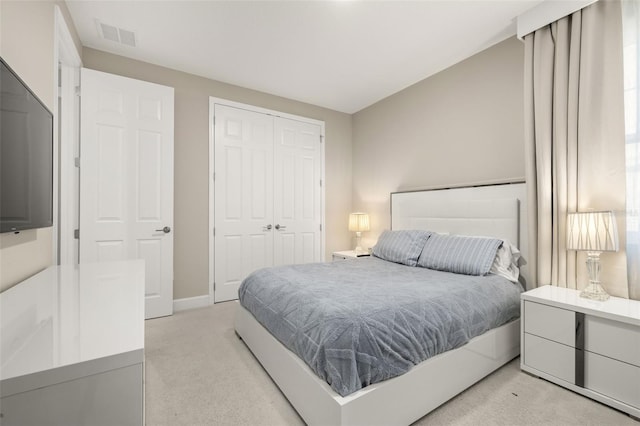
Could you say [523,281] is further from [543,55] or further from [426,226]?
[543,55]

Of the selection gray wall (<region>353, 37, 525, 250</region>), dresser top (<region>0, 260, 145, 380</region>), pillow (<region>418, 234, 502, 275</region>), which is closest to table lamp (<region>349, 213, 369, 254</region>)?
gray wall (<region>353, 37, 525, 250</region>)

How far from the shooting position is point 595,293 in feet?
6.11

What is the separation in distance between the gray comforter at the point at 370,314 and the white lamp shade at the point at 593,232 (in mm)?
549

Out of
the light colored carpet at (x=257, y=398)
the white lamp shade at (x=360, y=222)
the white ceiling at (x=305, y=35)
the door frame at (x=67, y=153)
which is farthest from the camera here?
the white lamp shade at (x=360, y=222)

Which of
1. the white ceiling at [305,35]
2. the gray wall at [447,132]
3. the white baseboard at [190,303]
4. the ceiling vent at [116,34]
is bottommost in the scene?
the white baseboard at [190,303]

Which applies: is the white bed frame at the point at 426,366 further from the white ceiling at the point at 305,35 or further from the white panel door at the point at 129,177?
the white ceiling at the point at 305,35

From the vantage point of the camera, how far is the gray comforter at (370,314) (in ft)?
4.47

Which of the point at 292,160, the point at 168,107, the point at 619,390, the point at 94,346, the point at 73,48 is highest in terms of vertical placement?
the point at 73,48

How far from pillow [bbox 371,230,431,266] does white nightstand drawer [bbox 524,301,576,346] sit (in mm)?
971

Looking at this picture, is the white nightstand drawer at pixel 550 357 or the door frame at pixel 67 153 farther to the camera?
the door frame at pixel 67 153

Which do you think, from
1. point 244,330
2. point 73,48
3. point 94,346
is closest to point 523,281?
point 244,330

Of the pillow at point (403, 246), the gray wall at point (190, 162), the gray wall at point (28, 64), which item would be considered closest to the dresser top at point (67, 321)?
the gray wall at point (28, 64)

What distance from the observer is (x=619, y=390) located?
1.62 m

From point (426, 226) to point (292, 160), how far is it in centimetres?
198
